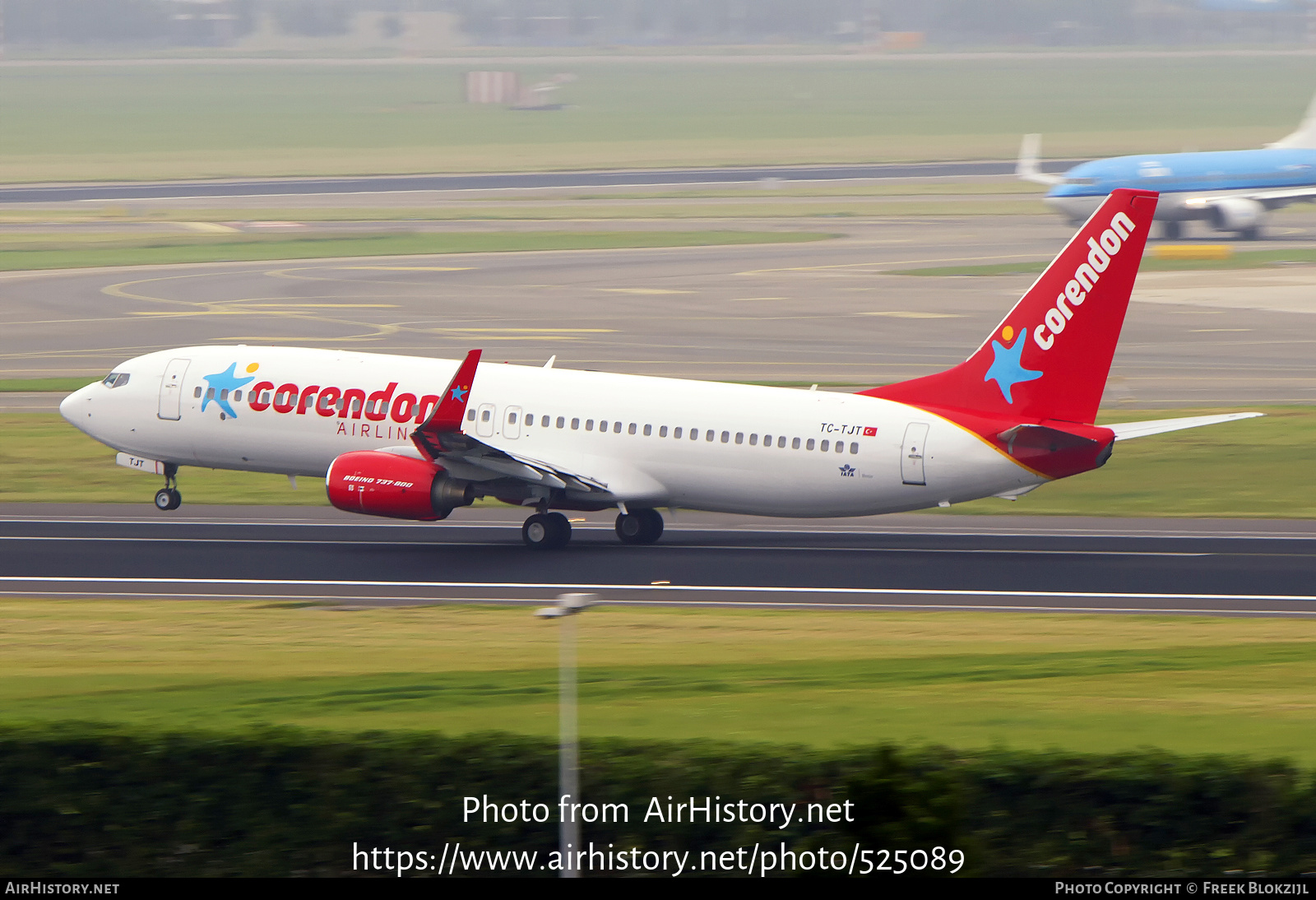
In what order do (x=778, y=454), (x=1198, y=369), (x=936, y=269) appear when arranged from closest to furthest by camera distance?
1. (x=778, y=454)
2. (x=1198, y=369)
3. (x=936, y=269)

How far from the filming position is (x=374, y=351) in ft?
251

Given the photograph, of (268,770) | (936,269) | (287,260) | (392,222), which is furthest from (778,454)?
(392,222)

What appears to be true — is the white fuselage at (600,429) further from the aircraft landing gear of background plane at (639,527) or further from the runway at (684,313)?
the runway at (684,313)

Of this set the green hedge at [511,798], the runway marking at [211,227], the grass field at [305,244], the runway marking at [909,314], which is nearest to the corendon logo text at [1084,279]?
the green hedge at [511,798]

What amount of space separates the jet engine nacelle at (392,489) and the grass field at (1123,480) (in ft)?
31.9

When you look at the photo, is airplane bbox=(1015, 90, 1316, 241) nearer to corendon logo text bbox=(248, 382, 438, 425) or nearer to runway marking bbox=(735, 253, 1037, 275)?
runway marking bbox=(735, 253, 1037, 275)

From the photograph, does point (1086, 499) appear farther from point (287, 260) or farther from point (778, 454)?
point (287, 260)

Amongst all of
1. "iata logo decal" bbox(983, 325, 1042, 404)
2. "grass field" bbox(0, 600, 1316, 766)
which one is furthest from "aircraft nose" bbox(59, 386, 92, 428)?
"iata logo decal" bbox(983, 325, 1042, 404)

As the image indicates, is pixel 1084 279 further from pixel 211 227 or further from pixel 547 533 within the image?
pixel 211 227

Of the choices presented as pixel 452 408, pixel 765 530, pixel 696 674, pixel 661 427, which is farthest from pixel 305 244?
pixel 696 674

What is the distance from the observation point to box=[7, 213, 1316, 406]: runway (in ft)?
249

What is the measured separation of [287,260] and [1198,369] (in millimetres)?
59867

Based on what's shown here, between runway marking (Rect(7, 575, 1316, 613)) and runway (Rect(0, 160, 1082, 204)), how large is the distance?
385ft

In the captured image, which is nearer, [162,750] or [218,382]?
[162,750]
